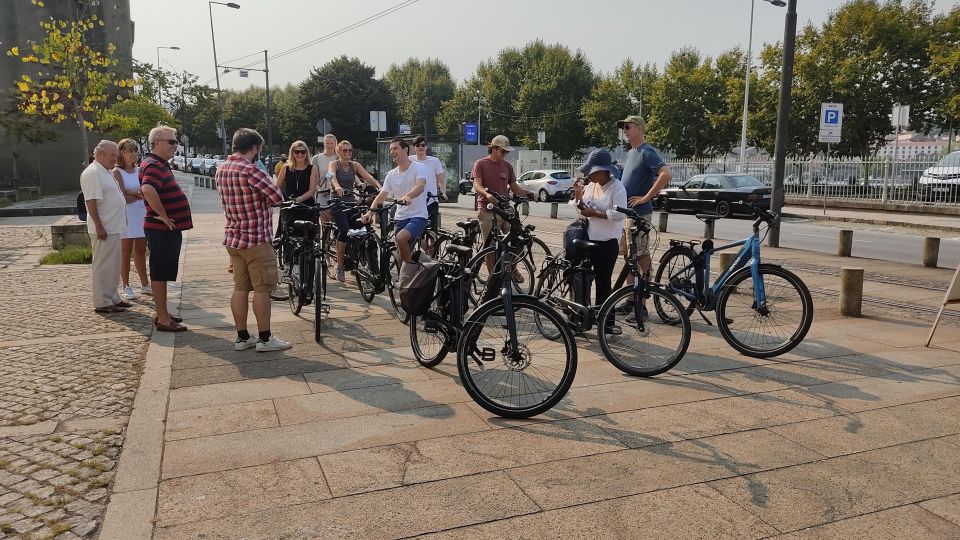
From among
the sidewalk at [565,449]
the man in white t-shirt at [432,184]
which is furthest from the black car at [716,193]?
the sidewalk at [565,449]

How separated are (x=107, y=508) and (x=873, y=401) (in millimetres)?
4514

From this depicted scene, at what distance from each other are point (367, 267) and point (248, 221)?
2286 mm

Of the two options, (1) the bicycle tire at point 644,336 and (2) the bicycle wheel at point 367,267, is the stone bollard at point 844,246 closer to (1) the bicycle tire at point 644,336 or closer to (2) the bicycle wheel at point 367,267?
(2) the bicycle wheel at point 367,267

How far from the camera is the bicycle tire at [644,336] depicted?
5238mm

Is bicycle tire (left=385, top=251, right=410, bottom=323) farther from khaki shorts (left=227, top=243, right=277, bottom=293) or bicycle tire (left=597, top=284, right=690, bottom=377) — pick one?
bicycle tire (left=597, top=284, right=690, bottom=377)

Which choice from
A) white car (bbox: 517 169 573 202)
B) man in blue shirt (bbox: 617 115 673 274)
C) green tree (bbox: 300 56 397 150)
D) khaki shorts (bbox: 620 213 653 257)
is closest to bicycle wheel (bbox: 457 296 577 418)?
khaki shorts (bbox: 620 213 653 257)

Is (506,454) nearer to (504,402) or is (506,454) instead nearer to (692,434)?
(504,402)

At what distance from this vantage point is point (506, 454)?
12.9 ft

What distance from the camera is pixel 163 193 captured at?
6.65 metres

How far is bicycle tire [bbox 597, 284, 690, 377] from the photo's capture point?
17.2ft

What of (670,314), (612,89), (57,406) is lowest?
(57,406)

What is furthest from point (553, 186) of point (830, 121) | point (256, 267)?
point (256, 267)

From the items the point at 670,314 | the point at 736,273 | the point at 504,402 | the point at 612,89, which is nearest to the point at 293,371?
the point at 504,402

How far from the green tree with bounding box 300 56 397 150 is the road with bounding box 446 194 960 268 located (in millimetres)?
47055
